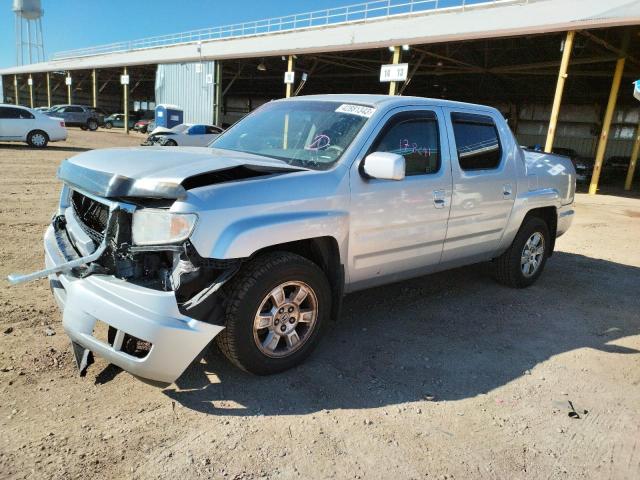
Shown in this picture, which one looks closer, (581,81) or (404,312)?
(404,312)

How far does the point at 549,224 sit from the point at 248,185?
13.8 feet

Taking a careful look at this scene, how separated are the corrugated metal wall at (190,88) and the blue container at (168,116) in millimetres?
1024

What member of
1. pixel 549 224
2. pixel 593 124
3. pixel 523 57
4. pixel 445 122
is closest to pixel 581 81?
pixel 593 124

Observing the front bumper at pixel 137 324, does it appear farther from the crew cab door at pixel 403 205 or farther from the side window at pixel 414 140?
the side window at pixel 414 140

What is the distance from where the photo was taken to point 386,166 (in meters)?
3.24

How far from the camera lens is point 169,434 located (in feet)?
8.58

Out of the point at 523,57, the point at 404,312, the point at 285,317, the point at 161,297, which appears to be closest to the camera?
the point at 161,297

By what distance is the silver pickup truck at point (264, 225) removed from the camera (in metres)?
2.67

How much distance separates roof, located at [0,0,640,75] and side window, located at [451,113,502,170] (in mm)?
11021

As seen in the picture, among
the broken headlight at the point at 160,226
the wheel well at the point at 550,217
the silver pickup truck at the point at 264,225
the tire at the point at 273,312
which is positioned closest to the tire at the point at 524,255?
the wheel well at the point at 550,217

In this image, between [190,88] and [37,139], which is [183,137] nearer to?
[37,139]

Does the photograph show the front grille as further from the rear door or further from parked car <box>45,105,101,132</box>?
parked car <box>45,105,101,132</box>

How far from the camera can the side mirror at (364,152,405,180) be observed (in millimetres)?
3225

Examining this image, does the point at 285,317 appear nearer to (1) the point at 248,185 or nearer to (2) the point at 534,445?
(1) the point at 248,185
